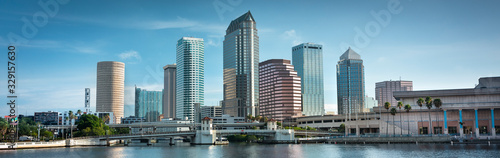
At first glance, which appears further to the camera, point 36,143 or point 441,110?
point 441,110

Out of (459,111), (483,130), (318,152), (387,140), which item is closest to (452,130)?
(459,111)

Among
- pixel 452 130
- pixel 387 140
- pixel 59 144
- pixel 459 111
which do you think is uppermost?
pixel 459 111

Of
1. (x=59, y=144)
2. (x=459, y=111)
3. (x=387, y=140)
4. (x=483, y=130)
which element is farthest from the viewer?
Result: (x=483, y=130)

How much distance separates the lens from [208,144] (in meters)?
184

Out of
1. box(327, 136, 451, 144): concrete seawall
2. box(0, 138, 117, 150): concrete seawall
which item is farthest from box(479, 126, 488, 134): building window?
box(0, 138, 117, 150): concrete seawall

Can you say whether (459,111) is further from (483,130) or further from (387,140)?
(387,140)

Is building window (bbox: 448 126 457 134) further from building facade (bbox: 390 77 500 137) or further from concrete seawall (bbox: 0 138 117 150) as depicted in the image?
concrete seawall (bbox: 0 138 117 150)

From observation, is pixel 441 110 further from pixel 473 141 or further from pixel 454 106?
pixel 473 141

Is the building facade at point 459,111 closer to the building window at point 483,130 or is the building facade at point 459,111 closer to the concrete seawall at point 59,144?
the building window at point 483,130

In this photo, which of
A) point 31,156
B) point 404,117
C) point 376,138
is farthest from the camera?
point 404,117

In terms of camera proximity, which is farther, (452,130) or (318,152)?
(452,130)

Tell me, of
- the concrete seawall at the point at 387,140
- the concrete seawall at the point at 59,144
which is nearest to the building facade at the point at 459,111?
the concrete seawall at the point at 387,140

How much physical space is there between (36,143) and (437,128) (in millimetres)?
146723

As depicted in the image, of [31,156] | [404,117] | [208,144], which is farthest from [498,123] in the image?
[31,156]
